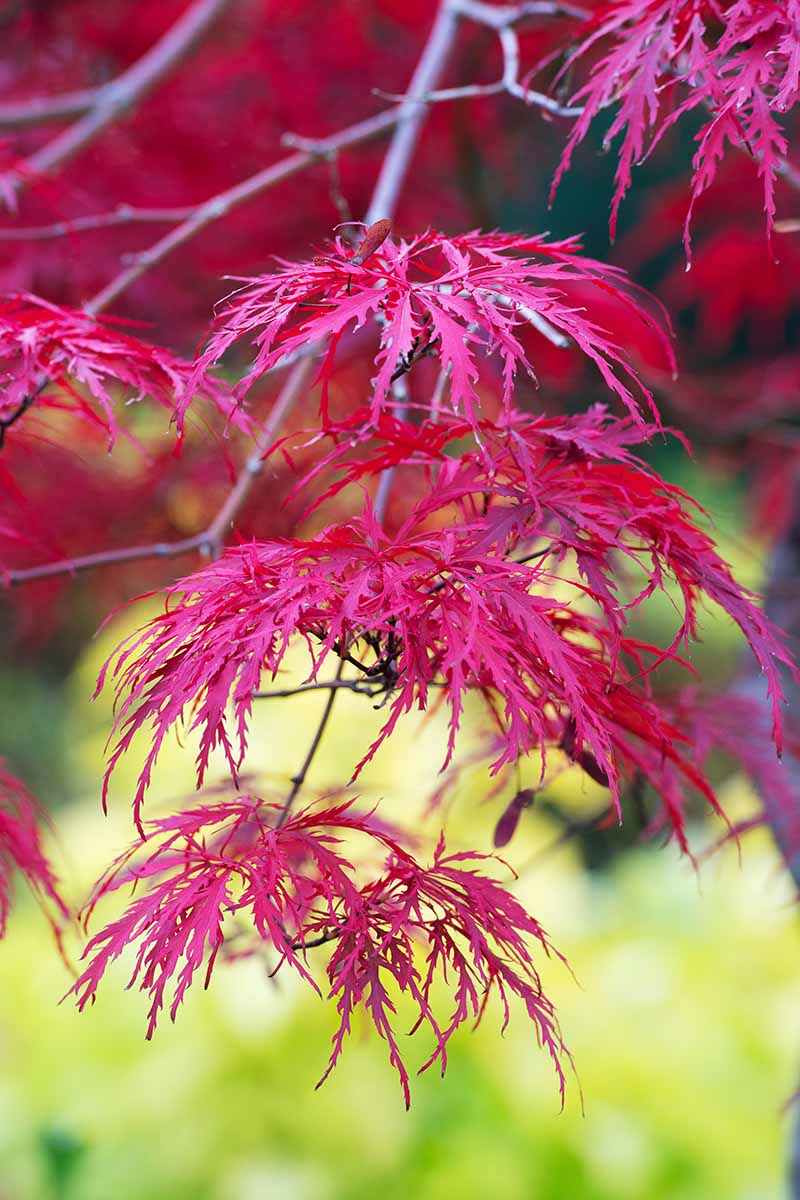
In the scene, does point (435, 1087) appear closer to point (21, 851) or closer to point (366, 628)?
point (21, 851)

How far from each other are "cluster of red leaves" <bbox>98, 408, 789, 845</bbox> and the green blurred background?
2.53 ft

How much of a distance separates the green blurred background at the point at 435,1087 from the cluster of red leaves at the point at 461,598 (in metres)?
0.77

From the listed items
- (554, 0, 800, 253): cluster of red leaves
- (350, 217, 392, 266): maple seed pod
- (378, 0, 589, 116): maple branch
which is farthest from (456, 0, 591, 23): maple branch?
(350, 217, 392, 266): maple seed pod

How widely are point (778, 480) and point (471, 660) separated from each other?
67.6 inches

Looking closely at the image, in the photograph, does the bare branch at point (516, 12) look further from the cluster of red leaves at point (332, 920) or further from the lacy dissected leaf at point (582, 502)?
the cluster of red leaves at point (332, 920)

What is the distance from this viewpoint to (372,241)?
50 cm

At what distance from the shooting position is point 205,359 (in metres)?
0.46

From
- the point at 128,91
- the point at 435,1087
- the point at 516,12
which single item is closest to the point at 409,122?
the point at 516,12

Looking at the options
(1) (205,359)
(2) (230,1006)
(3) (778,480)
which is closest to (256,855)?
(1) (205,359)

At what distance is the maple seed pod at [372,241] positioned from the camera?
19.3 inches

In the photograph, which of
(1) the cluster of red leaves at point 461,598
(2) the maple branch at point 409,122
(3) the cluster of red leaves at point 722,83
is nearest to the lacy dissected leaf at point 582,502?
(1) the cluster of red leaves at point 461,598

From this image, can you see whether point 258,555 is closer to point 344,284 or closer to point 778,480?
point 344,284

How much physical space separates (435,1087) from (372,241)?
1.40 m

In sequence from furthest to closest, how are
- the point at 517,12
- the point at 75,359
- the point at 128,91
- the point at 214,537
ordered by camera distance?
the point at 128,91 → the point at 517,12 → the point at 214,537 → the point at 75,359
